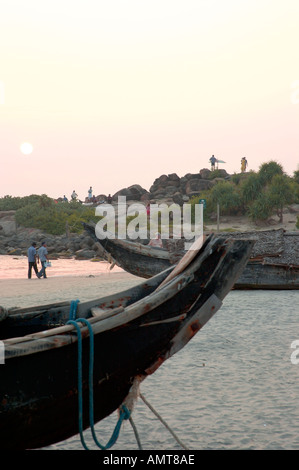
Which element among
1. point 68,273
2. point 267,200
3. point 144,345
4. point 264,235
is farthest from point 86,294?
point 267,200

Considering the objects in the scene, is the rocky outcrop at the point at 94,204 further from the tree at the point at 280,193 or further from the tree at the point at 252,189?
the tree at the point at 280,193

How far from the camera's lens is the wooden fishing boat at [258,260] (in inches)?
607

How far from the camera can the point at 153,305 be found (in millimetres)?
4074

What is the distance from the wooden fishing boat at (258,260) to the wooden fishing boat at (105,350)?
11.1 meters

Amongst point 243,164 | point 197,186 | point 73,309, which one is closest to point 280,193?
point 197,186

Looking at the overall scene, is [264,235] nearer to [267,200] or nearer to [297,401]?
[297,401]

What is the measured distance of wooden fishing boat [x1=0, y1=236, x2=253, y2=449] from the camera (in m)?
3.78

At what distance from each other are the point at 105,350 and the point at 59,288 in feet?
46.1

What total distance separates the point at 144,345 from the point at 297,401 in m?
2.32

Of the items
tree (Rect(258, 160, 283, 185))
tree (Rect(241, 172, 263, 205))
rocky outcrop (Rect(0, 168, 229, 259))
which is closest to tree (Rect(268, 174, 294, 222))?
tree (Rect(241, 172, 263, 205))

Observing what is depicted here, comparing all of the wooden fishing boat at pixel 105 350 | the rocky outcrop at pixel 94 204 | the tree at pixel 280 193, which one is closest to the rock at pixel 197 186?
the rocky outcrop at pixel 94 204

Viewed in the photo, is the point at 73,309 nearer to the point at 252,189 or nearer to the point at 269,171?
the point at 252,189

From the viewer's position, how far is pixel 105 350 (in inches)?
158

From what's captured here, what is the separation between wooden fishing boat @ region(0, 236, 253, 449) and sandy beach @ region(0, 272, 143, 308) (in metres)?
9.43
